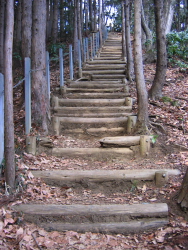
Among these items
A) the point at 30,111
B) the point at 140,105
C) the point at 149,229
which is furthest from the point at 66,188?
the point at 140,105

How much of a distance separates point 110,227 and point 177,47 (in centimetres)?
1149

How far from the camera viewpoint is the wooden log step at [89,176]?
5.07m

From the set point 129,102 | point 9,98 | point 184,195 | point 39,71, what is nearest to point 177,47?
point 129,102

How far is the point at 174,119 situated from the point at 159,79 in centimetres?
169

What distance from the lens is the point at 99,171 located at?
519 cm

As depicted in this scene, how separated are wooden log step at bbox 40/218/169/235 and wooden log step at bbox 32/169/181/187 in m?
1.14

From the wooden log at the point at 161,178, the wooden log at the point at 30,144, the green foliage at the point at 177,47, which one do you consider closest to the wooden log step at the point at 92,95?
the wooden log at the point at 30,144

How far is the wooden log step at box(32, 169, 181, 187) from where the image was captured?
5066 millimetres

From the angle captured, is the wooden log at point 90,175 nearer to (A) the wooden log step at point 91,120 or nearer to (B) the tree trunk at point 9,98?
(B) the tree trunk at point 9,98

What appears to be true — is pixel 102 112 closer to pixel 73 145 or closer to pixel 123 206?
pixel 73 145

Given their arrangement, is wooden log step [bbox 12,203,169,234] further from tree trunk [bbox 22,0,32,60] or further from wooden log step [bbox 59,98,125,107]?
tree trunk [bbox 22,0,32,60]

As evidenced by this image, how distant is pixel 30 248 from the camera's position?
342cm

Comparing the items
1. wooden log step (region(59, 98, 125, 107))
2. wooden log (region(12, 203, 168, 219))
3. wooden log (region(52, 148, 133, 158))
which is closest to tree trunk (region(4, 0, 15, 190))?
wooden log (region(12, 203, 168, 219))

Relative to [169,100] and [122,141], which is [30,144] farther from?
[169,100]
